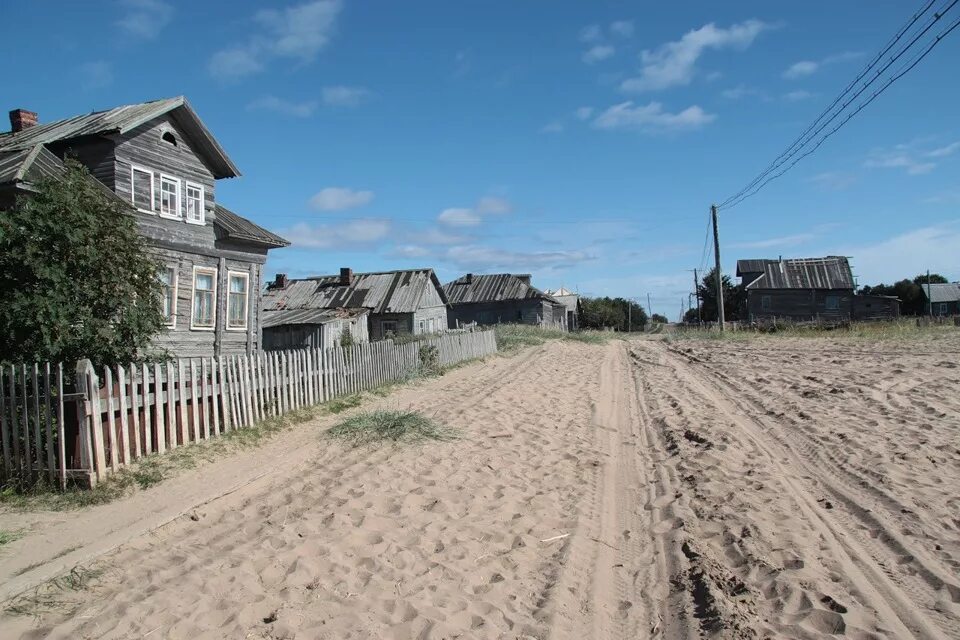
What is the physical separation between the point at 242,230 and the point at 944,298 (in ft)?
243

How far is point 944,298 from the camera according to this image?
214 ft

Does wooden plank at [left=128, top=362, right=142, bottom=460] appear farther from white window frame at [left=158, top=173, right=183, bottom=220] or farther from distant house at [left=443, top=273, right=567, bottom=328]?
distant house at [left=443, top=273, right=567, bottom=328]

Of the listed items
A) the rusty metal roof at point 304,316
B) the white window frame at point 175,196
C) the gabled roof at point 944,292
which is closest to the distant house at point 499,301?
the rusty metal roof at point 304,316

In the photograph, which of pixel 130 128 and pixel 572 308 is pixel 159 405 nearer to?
pixel 130 128

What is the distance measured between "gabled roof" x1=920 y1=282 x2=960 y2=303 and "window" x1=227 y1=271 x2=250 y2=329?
72.4 meters

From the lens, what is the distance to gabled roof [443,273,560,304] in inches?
2040

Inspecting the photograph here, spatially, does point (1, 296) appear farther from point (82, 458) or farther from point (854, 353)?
point (854, 353)

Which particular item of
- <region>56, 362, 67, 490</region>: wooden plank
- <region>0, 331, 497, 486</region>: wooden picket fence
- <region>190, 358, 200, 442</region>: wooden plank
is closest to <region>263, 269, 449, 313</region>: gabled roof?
<region>0, 331, 497, 486</region>: wooden picket fence

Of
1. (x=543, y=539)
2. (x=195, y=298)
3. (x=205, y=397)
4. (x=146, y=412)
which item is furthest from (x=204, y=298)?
(x=543, y=539)

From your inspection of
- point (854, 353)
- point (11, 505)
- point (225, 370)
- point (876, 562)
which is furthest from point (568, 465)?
point (854, 353)

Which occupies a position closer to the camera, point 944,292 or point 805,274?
point 805,274

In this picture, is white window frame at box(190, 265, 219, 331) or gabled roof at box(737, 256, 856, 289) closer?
white window frame at box(190, 265, 219, 331)

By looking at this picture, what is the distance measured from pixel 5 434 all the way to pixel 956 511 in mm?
9414

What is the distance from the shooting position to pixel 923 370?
14961 mm
